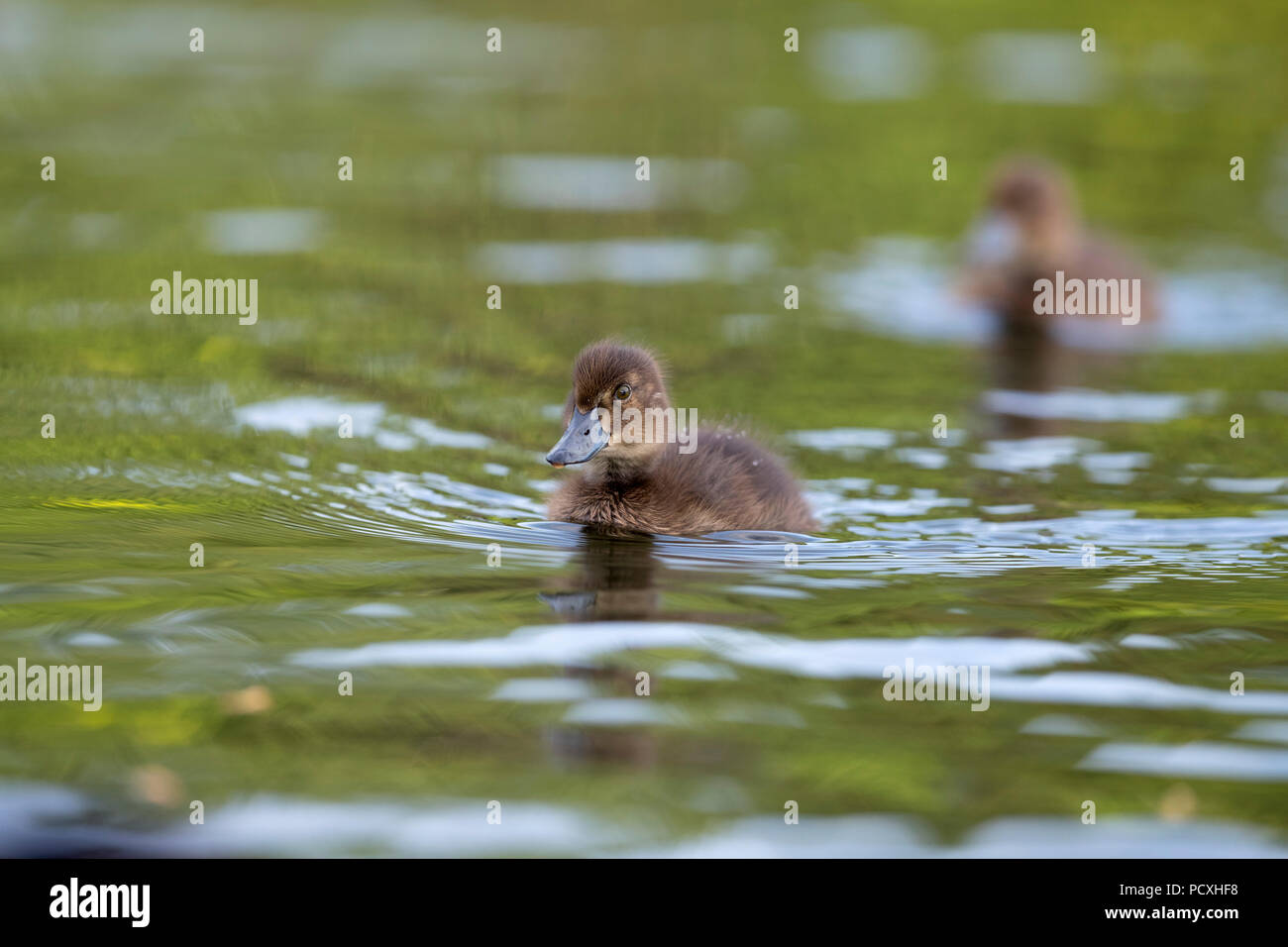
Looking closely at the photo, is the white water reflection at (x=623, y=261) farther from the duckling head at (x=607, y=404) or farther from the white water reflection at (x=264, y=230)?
the duckling head at (x=607, y=404)

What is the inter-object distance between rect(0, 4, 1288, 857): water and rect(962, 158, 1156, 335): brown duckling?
0.85 feet

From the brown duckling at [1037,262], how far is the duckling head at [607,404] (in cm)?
499

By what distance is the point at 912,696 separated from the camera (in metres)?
5.67

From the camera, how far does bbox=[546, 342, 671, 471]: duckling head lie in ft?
23.7

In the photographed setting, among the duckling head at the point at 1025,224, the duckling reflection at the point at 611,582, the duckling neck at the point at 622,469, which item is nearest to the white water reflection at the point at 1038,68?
the duckling head at the point at 1025,224

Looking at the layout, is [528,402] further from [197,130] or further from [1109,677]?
[197,130]

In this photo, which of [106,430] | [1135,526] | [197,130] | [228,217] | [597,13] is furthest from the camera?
[597,13]

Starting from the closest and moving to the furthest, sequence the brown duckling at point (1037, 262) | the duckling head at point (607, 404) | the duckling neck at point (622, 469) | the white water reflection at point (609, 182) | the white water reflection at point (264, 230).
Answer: the duckling head at point (607, 404) → the duckling neck at point (622, 469) → the brown duckling at point (1037, 262) → the white water reflection at point (264, 230) → the white water reflection at point (609, 182)

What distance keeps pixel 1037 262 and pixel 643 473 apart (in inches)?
218

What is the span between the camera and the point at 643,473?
7.47 m

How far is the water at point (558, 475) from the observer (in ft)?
16.4

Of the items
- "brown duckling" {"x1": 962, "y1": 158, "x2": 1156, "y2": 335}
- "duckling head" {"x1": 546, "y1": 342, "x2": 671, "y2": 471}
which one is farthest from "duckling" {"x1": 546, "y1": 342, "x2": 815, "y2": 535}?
"brown duckling" {"x1": 962, "y1": 158, "x2": 1156, "y2": 335}
